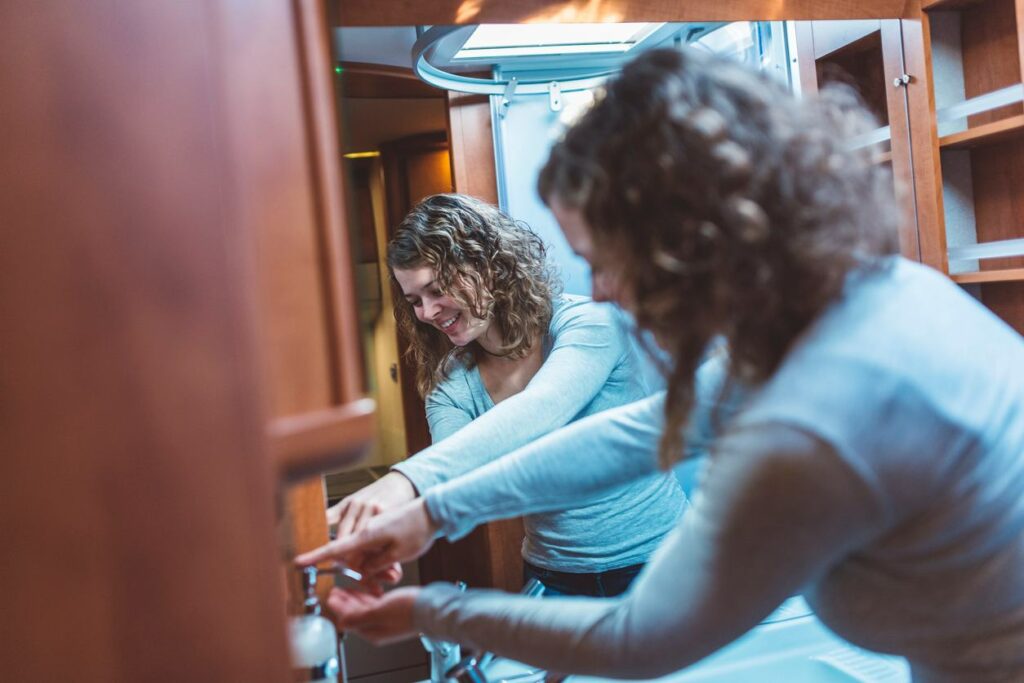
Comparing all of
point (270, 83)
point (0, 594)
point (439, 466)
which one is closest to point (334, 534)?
point (439, 466)

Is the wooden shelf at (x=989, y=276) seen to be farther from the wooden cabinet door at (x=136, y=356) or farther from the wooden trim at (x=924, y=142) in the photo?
the wooden cabinet door at (x=136, y=356)

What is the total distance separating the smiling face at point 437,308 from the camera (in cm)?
144

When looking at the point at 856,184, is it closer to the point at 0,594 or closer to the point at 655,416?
the point at 655,416

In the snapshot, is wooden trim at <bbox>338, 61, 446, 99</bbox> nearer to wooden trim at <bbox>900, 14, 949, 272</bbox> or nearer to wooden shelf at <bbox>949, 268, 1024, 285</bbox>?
wooden trim at <bbox>900, 14, 949, 272</bbox>

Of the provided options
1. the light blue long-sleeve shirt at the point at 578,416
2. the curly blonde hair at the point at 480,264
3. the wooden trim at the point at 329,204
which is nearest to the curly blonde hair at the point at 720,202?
the wooden trim at the point at 329,204

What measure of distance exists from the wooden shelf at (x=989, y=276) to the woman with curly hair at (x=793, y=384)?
85cm

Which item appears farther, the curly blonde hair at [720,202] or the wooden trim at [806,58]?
the wooden trim at [806,58]

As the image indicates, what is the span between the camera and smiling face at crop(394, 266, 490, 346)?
56.7 inches

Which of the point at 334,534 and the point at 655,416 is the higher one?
the point at 655,416

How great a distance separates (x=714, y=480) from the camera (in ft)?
1.89

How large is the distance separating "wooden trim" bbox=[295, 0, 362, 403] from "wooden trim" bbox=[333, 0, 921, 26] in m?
0.64

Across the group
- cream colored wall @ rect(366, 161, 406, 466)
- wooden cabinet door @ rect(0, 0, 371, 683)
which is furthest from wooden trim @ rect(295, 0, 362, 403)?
cream colored wall @ rect(366, 161, 406, 466)

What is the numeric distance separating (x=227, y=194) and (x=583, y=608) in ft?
1.36

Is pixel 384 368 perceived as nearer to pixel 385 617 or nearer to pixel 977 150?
pixel 977 150
